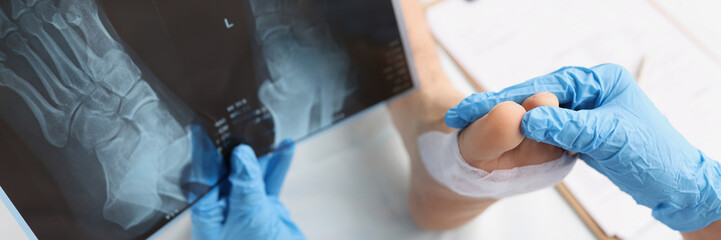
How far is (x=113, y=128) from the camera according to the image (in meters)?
0.68

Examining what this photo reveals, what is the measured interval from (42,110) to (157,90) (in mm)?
134

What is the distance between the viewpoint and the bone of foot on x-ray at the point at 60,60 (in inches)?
22.4

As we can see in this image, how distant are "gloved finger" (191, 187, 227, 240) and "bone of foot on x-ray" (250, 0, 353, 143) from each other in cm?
14

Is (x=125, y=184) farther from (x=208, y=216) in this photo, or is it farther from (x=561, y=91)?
(x=561, y=91)

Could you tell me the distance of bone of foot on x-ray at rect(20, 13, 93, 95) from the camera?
0.57 m

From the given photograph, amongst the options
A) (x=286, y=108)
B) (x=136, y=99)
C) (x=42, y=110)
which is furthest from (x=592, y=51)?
(x=42, y=110)

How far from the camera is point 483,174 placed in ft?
2.37

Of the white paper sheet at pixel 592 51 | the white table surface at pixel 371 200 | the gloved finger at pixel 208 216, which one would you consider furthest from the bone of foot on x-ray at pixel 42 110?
the white paper sheet at pixel 592 51

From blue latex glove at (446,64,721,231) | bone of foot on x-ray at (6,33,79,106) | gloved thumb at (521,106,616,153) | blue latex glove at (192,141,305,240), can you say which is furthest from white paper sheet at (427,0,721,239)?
bone of foot on x-ray at (6,33,79,106)

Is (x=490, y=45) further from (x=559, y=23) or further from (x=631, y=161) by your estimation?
(x=631, y=161)

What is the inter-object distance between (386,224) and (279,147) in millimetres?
256

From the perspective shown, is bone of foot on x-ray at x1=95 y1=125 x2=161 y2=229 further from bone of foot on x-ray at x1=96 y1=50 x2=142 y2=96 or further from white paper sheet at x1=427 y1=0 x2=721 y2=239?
white paper sheet at x1=427 y1=0 x2=721 y2=239

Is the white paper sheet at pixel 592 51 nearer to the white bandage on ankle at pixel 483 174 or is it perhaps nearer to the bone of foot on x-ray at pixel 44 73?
the white bandage on ankle at pixel 483 174

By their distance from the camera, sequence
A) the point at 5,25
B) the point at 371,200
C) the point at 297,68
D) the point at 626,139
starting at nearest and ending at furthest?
the point at 5,25 → the point at 626,139 → the point at 297,68 → the point at 371,200
